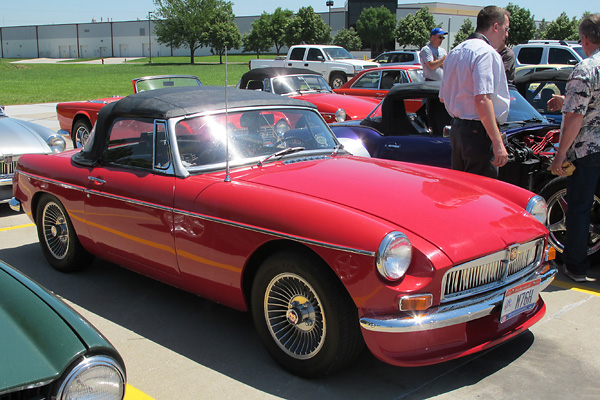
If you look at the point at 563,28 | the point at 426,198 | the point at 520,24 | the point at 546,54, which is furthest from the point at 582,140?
the point at 520,24

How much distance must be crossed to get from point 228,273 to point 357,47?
66751mm

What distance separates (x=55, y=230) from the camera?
504 cm

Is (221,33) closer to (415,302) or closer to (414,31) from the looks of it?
(414,31)

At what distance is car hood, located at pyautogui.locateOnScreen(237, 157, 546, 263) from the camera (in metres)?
3.12

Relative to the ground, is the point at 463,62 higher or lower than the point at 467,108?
higher

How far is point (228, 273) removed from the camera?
3551 mm

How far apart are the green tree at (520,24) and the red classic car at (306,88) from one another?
43.5 meters

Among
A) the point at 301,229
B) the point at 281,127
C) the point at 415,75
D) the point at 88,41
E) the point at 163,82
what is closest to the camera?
the point at 301,229

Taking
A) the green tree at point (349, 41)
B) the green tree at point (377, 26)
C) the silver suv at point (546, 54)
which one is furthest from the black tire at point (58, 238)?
the green tree at point (377, 26)

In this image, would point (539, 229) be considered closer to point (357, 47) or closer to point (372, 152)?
point (372, 152)

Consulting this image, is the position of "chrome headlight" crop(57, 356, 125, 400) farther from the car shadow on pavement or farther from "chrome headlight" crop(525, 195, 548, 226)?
"chrome headlight" crop(525, 195, 548, 226)

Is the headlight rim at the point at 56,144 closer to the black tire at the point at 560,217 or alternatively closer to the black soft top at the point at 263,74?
the black soft top at the point at 263,74

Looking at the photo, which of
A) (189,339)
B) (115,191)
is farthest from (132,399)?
(115,191)

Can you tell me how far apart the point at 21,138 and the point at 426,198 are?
221 inches
